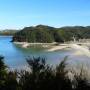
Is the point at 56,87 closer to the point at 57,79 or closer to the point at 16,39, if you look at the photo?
the point at 57,79

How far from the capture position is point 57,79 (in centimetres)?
1173

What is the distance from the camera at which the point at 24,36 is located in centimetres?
13688

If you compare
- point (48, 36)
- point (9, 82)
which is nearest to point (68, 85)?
point (9, 82)

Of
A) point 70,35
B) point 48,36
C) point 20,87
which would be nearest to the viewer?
point 20,87

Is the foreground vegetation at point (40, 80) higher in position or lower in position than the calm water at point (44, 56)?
higher

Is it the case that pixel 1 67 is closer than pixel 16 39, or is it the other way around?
pixel 1 67

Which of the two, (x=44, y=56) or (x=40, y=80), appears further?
(x=44, y=56)

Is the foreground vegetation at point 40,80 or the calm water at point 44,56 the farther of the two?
the calm water at point 44,56

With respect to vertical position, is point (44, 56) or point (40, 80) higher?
point (40, 80)

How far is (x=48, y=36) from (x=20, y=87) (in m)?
118

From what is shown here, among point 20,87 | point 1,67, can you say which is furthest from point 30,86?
point 1,67

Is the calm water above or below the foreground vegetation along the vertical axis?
below

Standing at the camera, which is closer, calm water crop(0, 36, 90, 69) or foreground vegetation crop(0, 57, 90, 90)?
foreground vegetation crop(0, 57, 90, 90)

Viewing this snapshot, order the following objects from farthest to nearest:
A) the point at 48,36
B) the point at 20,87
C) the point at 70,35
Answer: the point at 70,35 < the point at 48,36 < the point at 20,87
